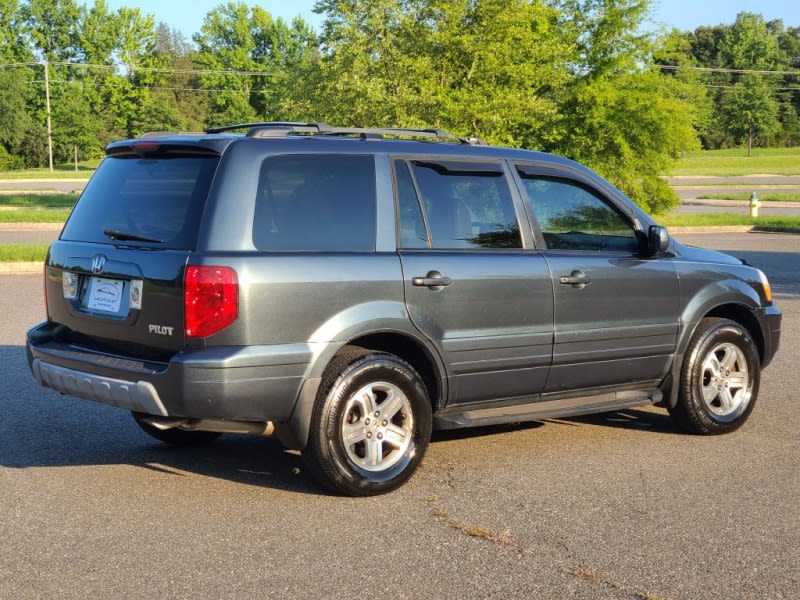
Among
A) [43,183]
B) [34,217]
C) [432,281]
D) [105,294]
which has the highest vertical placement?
[432,281]

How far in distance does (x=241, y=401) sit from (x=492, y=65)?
1958 cm

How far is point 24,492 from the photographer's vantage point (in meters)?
5.65

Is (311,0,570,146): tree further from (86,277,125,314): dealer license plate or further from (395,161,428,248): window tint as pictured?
(86,277,125,314): dealer license plate

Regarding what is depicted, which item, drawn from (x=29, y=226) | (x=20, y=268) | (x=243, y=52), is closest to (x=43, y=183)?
(x=29, y=226)

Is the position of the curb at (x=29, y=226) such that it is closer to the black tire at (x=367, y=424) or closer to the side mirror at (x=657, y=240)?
the side mirror at (x=657, y=240)

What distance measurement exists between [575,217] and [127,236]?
108 inches

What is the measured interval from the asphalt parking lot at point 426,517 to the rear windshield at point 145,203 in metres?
1.35

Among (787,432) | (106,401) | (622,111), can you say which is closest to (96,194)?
(106,401)

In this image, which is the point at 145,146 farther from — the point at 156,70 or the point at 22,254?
the point at 156,70

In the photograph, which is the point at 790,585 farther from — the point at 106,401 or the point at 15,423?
the point at 15,423

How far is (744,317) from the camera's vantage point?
24.7 feet

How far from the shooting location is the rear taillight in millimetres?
5156

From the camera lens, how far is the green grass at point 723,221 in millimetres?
27875

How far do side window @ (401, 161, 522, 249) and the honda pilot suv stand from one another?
0.5 inches
